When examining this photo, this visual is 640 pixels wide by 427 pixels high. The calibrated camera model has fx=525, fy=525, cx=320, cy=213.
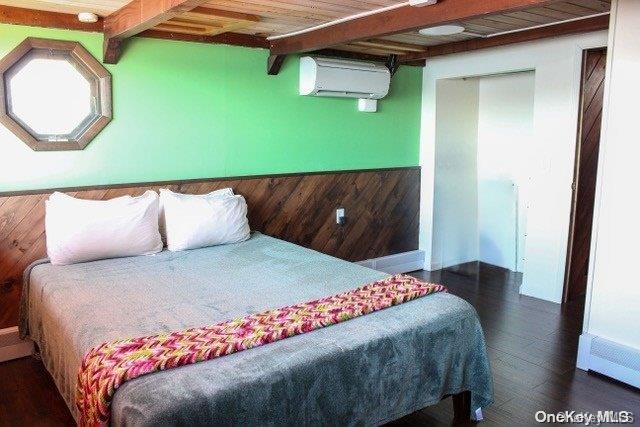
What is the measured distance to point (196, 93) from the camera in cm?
359

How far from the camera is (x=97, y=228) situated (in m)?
2.94

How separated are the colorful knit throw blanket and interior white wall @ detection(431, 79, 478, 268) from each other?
9.13 feet

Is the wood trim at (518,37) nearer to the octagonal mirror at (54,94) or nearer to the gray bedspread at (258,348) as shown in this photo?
the gray bedspread at (258,348)

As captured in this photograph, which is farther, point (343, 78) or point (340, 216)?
point (340, 216)

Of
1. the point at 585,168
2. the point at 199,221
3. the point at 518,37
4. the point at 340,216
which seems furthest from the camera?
the point at 340,216

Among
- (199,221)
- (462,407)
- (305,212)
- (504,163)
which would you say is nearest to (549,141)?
(504,163)

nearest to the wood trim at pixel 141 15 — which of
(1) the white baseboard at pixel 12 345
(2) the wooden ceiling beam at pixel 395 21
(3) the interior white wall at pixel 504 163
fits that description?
(2) the wooden ceiling beam at pixel 395 21

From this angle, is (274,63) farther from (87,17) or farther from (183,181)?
(87,17)

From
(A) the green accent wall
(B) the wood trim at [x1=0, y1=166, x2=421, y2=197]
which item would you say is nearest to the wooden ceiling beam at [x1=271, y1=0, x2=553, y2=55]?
(A) the green accent wall

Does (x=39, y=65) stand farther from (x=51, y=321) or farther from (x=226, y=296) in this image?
(x=226, y=296)

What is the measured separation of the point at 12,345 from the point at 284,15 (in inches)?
99.6

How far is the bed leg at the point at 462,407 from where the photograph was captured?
2.42m

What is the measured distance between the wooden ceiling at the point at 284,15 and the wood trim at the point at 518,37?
0.07m

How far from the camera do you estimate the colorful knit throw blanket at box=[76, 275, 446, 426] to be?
1.67 m
